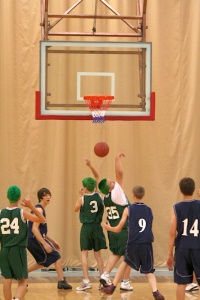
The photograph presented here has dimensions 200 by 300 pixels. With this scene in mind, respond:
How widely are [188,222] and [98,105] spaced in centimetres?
209

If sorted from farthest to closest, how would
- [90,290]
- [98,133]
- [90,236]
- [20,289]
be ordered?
[98,133] < [90,236] < [90,290] < [20,289]

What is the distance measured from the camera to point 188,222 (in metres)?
7.93

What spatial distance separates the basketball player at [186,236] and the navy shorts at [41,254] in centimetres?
256

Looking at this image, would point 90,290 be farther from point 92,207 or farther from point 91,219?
point 92,207

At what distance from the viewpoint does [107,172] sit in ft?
39.3

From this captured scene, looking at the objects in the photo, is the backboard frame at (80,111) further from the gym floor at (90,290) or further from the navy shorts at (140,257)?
the gym floor at (90,290)

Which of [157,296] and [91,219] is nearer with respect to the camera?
[157,296]

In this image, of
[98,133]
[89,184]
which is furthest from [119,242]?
[98,133]

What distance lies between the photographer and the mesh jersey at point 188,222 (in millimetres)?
7922

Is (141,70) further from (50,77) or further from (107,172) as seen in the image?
(107,172)

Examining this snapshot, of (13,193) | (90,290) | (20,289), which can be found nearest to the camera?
(13,193)

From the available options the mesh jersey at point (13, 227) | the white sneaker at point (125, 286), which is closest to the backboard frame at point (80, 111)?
the mesh jersey at point (13, 227)

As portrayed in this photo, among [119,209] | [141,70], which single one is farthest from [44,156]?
[141,70]

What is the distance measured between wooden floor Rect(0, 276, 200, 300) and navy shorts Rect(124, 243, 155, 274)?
1.81 feet
